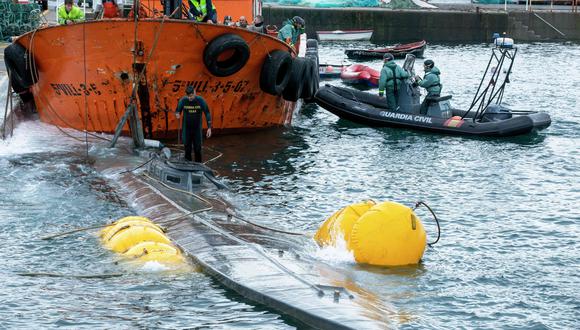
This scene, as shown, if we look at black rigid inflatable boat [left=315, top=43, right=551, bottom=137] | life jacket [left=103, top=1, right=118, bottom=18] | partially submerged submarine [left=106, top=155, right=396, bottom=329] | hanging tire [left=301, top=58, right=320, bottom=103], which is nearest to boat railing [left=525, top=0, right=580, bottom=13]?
black rigid inflatable boat [left=315, top=43, right=551, bottom=137]

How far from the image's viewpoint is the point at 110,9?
71.3ft

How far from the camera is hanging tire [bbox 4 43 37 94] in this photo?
22000 mm

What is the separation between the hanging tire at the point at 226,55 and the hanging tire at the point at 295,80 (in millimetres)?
2042

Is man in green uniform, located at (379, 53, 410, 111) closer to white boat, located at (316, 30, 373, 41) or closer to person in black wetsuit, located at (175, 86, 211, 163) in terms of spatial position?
person in black wetsuit, located at (175, 86, 211, 163)

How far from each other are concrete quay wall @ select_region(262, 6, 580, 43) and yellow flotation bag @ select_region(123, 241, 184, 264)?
4502 centimetres

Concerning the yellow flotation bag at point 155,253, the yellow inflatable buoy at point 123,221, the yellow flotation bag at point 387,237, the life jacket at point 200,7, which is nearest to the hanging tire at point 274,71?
the life jacket at point 200,7

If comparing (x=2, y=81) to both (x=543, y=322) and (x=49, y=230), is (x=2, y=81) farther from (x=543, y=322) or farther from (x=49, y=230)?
(x=543, y=322)

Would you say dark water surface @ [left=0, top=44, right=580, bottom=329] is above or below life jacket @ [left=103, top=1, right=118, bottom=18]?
below

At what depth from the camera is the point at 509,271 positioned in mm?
13141

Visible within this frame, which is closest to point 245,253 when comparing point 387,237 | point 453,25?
point 387,237

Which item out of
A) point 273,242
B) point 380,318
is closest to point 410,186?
point 273,242

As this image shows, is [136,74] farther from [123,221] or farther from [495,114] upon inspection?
[495,114]

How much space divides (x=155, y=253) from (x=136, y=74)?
8024mm

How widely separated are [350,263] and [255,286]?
196 cm
